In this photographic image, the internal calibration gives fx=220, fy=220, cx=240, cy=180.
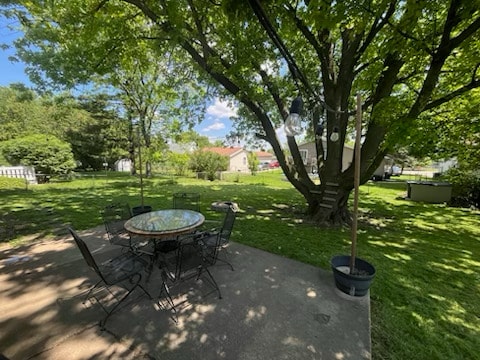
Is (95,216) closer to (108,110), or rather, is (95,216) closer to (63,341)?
(63,341)

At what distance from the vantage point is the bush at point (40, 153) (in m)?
12.3

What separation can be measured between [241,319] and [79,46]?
7.29m

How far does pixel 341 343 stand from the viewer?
6.98 feet

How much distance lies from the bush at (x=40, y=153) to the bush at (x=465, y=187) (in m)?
20.5

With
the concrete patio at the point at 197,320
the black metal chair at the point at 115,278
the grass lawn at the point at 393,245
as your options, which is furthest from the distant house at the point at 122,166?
the black metal chair at the point at 115,278

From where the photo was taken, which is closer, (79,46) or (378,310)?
(378,310)

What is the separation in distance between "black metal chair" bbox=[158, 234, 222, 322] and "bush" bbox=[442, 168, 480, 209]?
38.7 ft

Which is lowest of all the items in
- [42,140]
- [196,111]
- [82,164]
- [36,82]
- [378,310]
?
[378,310]

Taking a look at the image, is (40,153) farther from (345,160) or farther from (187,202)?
(345,160)

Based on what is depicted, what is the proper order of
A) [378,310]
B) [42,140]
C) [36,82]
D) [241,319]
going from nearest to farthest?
[241,319] < [378,310] < [36,82] < [42,140]

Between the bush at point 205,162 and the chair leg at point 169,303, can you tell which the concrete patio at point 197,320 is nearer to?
the chair leg at point 169,303

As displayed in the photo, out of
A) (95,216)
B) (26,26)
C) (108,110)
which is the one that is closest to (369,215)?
(95,216)

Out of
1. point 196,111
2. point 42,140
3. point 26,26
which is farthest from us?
point 42,140

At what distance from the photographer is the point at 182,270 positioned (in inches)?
108
